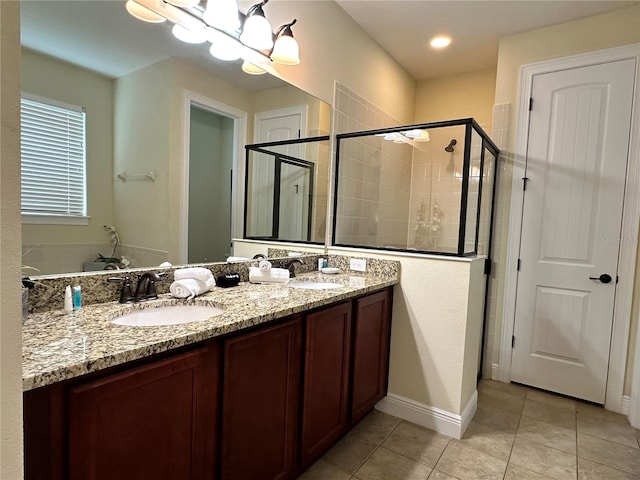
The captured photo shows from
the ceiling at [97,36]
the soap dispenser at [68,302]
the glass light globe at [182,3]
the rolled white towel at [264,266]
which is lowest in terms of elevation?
the soap dispenser at [68,302]

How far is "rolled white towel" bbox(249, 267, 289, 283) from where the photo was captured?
6.27 ft

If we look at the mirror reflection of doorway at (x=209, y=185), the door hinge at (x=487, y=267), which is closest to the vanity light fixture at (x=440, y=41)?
the door hinge at (x=487, y=267)

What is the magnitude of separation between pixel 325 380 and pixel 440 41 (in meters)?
2.84

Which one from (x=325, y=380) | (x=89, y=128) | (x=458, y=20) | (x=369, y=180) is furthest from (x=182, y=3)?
(x=458, y=20)

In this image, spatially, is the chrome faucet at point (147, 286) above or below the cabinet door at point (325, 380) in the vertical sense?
above

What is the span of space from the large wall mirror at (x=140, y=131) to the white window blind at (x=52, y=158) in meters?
0.03

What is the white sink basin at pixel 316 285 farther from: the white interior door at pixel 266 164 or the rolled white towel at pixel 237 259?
the white interior door at pixel 266 164

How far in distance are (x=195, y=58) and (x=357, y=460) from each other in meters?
2.18

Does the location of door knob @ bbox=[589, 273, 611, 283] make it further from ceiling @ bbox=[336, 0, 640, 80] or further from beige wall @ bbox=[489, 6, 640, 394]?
ceiling @ bbox=[336, 0, 640, 80]

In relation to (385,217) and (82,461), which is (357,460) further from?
(385,217)

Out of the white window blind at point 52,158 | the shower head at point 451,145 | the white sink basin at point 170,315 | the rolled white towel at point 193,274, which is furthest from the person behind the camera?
the shower head at point 451,145

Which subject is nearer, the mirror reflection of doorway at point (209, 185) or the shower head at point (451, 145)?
the mirror reflection of doorway at point (209, 185)

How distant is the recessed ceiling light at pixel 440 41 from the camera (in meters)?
2.88

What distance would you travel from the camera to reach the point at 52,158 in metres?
1.21
